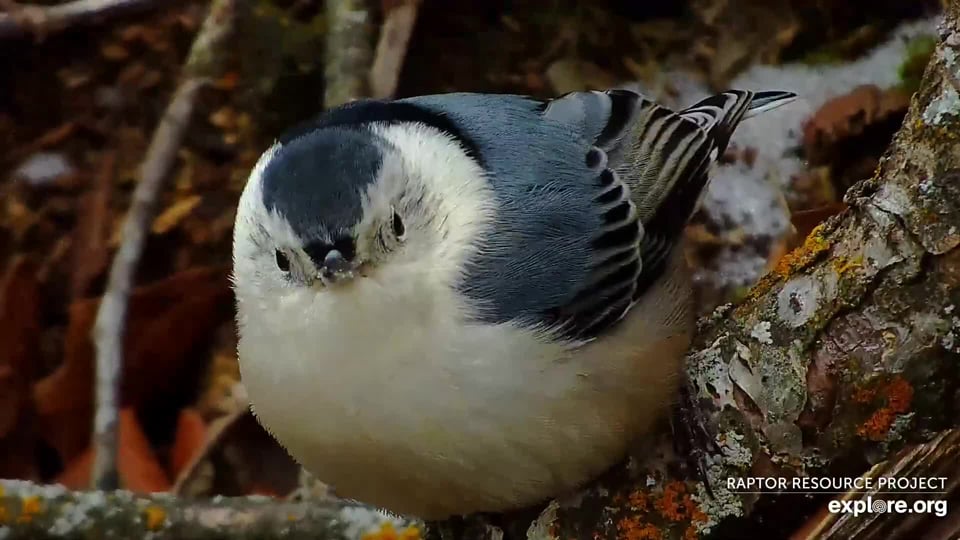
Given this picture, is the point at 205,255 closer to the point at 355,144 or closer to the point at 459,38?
the point at 459,38

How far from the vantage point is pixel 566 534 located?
1.18 metres

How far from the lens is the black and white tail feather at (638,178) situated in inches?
47.1

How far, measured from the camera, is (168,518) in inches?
61.9

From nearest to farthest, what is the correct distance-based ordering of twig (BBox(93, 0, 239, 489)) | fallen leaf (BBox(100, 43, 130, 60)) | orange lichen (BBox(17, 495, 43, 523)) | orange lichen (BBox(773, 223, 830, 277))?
1. orange lichen (BBox(773, 223, 830, 277))
2. orange lichen (BBox(17, 495, 43, 523))
3. twig (BBox(93, 0, 239, 489))
4. fallen leaf (BBox(100, 43, 130, 60))

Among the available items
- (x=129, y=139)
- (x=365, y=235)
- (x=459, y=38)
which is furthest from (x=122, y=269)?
(x=365, y=235)

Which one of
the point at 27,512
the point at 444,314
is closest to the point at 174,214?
the point at 27,512

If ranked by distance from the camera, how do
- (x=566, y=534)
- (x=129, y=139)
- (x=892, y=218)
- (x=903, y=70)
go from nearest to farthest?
(x=892, y=218) → (x=566, y=534) → (x=903, y=70) → (x=129, y=139)

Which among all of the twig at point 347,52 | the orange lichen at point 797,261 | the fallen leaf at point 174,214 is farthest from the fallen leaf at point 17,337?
the orange lichen at point 797,261

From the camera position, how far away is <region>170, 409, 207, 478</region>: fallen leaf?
6.39 feet

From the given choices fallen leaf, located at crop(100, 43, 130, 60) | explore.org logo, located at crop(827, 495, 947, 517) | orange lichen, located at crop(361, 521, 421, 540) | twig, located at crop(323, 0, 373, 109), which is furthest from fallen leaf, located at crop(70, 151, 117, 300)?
explore.org logo, located at crop(827, 495, 947, 517)

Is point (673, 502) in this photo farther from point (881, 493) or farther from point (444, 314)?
point (444, 314)

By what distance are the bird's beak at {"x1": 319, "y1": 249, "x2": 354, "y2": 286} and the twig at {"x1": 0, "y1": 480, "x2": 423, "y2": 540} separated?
659mm

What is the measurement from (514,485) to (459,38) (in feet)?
4.48

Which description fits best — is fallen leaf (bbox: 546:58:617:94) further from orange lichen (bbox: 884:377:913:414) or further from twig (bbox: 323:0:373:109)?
orange lichen (bbox: 884:377:913:414)
